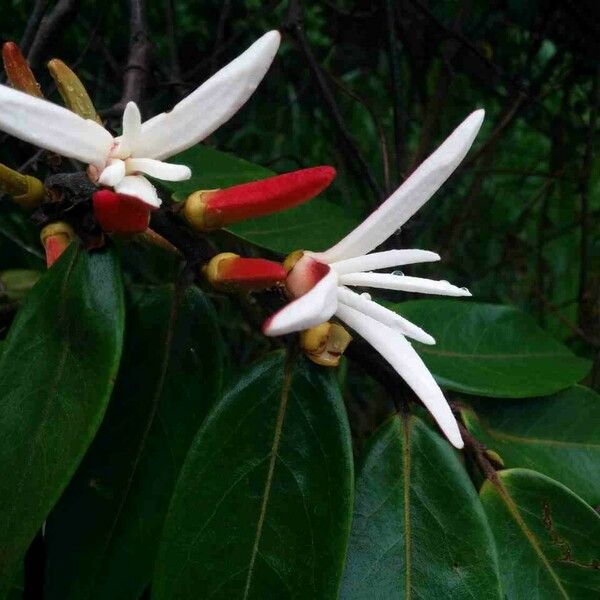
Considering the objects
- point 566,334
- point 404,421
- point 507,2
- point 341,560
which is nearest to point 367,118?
point 507,2

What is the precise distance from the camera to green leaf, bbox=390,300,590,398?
2.38ft

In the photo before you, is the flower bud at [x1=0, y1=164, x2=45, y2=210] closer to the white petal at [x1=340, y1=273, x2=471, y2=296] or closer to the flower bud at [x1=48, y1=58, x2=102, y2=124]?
the flower bud at [x1=48, y1=58, x2=102, y2=124]

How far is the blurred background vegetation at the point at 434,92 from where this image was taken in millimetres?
1452

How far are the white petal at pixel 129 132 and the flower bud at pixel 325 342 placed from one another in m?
0.17

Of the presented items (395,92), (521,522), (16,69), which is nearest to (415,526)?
(521,522)

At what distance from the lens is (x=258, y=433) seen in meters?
0.56

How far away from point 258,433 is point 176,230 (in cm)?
16

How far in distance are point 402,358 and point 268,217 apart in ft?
1.07

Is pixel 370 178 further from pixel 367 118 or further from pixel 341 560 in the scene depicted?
pixel 367 118

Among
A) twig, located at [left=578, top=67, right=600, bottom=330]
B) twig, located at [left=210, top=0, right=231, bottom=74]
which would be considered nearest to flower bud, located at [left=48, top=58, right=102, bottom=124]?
twig, located at [left=210, top=0, right=231, bottom=74]

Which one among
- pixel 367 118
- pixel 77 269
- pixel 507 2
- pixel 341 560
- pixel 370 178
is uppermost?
pixel 507 2

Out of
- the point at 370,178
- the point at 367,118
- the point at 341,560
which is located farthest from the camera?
the point at 367,118

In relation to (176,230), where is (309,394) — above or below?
Result: below

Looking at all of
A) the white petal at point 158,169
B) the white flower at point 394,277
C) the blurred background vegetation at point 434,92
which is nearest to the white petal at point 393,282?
the white flower at point 394,277
